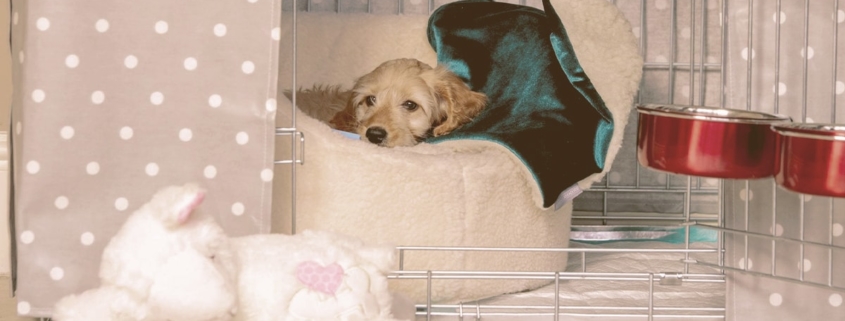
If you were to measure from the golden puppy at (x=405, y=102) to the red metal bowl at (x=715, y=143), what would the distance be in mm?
926

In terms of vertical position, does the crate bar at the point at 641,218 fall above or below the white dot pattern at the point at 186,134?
below

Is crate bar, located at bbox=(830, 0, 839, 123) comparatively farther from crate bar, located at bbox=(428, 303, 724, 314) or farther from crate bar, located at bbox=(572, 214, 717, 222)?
crate bar, located at bbox=(572, 214, 717, 222)

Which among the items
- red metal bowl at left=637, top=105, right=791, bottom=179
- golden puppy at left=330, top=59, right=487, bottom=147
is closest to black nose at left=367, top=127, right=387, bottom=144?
golden puppy at left=330, top=59, right=487, bottom=147

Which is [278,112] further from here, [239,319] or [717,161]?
[717,161]

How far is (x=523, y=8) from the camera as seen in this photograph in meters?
2.39

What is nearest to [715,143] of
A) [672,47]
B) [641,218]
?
[672,47]

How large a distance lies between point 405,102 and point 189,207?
4.10ft

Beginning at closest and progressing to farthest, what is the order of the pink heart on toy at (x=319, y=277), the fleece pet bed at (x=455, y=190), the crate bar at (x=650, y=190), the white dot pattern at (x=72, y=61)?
the pink heart on toy at (x=319, y=277) < the white dot pattern at (x=72, y=61) < the fleece pet bed at (x=455, y=190) < the crate bar at (x=650, y=190)

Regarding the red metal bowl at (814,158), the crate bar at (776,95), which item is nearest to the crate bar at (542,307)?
the crate bar at (776,95)

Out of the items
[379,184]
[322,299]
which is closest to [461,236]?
[379,184]

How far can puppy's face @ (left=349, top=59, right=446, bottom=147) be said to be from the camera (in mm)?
2410

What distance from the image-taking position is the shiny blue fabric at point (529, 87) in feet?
6.43

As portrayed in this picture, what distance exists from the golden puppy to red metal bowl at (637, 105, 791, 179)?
93 centimetres

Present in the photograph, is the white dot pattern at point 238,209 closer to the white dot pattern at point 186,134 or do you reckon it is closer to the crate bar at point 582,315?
the white dot pattern at point 186,134
